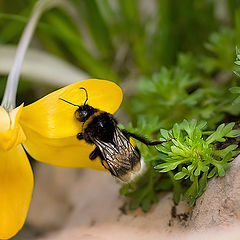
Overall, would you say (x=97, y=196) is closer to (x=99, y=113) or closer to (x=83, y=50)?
(x=99, y=113)

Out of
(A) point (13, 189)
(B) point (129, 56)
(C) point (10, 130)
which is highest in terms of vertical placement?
(C) point (10, 130)

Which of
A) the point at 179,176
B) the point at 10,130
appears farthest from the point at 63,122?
the point at 179,176

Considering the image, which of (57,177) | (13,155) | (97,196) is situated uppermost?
(13,155)

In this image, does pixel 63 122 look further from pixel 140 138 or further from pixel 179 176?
pixel 179 176

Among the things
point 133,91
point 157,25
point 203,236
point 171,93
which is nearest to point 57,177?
point 133,91

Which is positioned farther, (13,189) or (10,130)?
(13,189)

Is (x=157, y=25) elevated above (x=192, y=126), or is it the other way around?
(x=192, y=126)

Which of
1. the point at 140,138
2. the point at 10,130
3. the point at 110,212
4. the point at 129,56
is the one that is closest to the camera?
the point at 10,130

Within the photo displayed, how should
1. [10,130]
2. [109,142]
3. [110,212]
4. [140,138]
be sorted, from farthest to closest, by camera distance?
[110,212] → [140,138] → [109,142] → [10,130]
